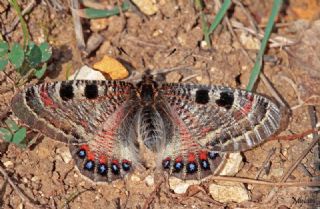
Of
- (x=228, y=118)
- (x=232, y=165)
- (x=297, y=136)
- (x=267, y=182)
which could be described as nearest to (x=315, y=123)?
(x=297, y=136)

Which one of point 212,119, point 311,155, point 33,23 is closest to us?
point 212,119

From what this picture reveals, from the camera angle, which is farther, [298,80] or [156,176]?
[298,80]

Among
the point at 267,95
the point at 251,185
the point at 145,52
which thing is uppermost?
the point at 145,52

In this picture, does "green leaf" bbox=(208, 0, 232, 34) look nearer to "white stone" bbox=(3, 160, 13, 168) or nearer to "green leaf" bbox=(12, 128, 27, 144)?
"green leaf" bbox=(12, 128, 27, 144)

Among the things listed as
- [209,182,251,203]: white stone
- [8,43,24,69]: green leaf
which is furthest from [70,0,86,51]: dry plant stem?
[209,182,251,203]: white stone

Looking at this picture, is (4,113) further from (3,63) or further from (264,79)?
(264,79)

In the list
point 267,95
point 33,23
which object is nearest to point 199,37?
point 267,95

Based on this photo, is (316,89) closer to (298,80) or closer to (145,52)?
(298,80)
